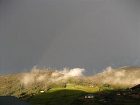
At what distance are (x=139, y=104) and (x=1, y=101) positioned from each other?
381 ft

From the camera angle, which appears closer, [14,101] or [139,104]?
[14,101]

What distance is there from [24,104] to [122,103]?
118 meters

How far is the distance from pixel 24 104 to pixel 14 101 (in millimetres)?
3423

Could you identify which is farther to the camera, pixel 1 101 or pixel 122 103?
pixel 122 103

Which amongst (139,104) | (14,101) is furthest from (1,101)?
(139,104)

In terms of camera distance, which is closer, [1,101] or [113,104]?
[1,101]

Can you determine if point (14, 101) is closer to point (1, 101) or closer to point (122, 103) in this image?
point (1, 101)

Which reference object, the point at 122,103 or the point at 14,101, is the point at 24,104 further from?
the point at 122,103

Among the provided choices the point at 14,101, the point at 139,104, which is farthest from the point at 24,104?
the point at 139,104

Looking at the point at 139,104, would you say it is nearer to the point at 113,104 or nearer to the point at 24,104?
the point at 113,104

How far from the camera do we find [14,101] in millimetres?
93125

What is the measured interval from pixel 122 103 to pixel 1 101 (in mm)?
122290

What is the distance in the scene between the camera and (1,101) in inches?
3561

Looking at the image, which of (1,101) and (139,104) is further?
(139,104)
